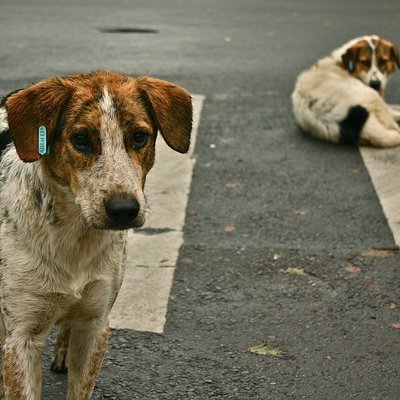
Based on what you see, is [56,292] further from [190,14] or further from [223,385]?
[190,14]

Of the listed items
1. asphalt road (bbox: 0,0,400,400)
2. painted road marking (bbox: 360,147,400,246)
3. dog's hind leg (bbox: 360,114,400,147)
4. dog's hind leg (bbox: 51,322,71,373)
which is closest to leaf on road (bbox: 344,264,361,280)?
asphalt road (bbox: 0,0,400,400)

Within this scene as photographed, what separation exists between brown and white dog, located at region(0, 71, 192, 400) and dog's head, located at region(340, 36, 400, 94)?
592 centimetres

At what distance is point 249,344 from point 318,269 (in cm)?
117

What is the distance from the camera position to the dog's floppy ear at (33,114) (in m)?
4.21

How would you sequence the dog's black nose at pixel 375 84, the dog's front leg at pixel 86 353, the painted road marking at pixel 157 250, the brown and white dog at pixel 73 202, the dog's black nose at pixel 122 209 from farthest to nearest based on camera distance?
the dog's black nose at pixel 375 84, the painted road marking at pixel 157 250, the dog's front leg at pixel 86 353, the brown and white dog at pixel 73 202, the dog's black nose at pixel 122 209

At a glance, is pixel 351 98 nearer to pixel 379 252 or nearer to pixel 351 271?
pixel 379 252

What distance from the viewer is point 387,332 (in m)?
5.86

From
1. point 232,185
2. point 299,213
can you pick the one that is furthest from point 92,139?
point 232,185

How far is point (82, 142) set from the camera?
4.20 meters

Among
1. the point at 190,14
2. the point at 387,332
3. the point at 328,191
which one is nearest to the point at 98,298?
the point at 387,332

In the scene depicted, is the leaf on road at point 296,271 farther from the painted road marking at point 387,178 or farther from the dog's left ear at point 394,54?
the dog's left ear at point 394,54

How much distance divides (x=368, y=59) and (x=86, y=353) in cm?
635

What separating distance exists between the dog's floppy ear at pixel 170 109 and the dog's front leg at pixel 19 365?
105 centimetres

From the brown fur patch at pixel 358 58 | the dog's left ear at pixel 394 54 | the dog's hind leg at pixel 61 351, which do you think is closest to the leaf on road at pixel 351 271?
the dog's hind leg at pixel 61 351
